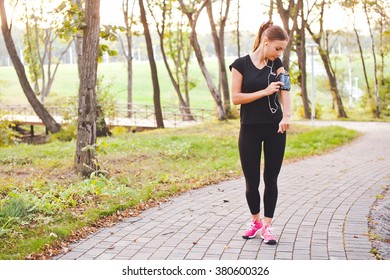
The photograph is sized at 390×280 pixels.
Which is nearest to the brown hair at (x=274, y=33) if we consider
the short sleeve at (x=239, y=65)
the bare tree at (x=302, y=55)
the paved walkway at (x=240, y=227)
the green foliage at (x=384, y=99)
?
the short sleeve at (x=239, y=65)

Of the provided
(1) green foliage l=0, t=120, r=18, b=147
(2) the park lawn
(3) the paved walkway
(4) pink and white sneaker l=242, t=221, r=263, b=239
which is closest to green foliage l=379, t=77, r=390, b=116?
(2) the park lawn

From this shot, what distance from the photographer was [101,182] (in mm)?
8703

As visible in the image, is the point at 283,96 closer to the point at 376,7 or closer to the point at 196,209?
the point at 196,209

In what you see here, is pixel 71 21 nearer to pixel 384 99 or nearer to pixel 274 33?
pixel 274 33

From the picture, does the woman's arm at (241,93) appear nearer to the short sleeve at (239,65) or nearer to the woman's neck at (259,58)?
the short sleeve at (239,65)

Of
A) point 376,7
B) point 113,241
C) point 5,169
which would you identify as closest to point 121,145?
point 5,169

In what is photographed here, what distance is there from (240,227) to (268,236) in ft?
2.63

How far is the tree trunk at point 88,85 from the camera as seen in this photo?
9.39 m

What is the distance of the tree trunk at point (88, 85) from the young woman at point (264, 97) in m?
4.53

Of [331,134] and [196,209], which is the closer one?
[196,209]

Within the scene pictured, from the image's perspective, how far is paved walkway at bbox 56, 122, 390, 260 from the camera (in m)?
5.21

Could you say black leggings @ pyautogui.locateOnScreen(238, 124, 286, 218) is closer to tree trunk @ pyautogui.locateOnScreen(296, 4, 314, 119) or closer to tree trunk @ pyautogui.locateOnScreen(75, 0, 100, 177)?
tree trunk @ pyautogui.locateOnScreen(75, 0, 100, 177)

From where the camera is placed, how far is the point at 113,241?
5746mm
